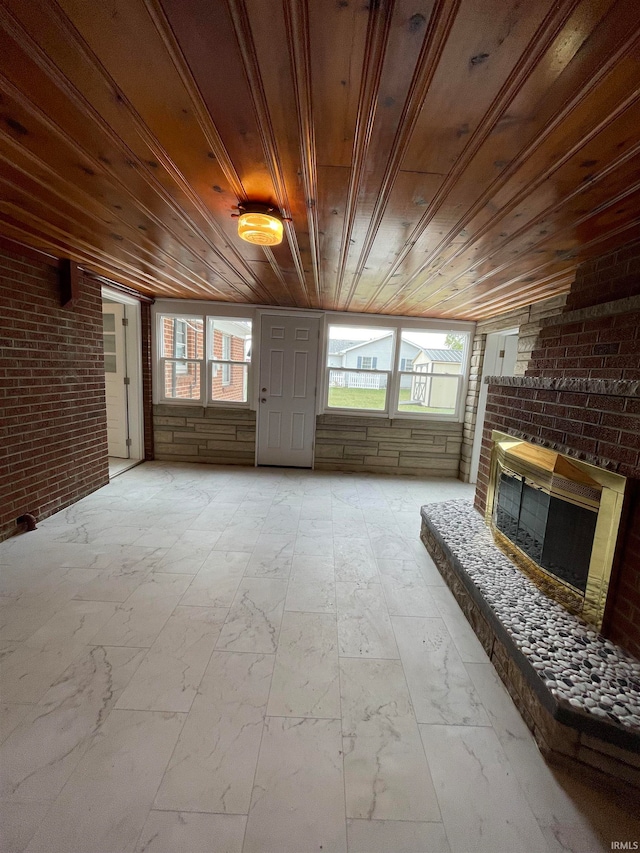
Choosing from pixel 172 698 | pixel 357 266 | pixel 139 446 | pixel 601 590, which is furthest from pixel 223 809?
pixel 139 446

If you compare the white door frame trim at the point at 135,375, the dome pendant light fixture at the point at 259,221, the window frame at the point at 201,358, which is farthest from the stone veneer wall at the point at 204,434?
the dome pendant light fixture at the point at 259,221

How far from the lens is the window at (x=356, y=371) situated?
465 centimetres

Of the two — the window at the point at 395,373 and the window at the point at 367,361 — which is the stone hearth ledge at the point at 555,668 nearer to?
the window at the point at 395,373

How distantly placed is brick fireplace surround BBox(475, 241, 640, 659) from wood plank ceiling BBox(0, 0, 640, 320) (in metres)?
0.30

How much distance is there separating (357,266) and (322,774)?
285 cm

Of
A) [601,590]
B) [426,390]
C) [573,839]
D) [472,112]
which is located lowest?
[573,839]

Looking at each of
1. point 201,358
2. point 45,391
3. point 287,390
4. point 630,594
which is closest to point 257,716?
point 630,594

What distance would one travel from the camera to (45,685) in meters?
1.40

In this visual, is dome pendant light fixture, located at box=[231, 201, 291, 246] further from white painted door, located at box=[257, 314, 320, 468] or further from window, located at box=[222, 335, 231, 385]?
window, located at box=[222, 335, 231, 385]

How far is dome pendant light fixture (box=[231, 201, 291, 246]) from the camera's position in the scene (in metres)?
1.70

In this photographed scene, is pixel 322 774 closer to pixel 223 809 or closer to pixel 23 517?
pixel 223 809

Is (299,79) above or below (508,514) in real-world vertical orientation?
above

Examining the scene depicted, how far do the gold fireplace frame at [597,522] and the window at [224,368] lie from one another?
3.57 meters

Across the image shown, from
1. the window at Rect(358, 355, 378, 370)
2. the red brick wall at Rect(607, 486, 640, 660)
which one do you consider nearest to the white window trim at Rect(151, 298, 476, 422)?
the window at Rect(358, 355, 378, 370)
